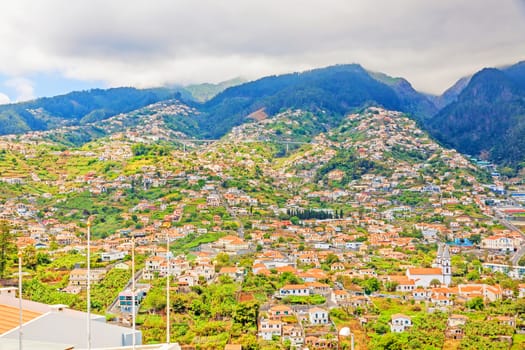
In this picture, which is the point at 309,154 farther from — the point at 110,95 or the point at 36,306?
the point at 110,95

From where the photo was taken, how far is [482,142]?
8531 cm

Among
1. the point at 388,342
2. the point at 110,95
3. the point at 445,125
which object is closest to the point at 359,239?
the point at 388,342

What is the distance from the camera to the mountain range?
8531cm

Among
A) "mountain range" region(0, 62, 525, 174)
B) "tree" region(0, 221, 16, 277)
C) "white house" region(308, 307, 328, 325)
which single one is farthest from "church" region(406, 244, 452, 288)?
"mountain range" region(0, 62, 525, 174)

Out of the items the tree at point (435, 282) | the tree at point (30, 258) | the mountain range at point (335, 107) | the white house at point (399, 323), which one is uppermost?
the mountain range at point (335, 107)

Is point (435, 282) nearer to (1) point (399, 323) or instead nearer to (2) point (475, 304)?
(2) point (475, 304)

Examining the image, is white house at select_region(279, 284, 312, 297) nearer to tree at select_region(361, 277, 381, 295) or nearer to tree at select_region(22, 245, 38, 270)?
tree at select_region(361, 277, 381, 295)

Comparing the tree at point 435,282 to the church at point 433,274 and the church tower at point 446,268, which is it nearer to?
the church at point 433,274

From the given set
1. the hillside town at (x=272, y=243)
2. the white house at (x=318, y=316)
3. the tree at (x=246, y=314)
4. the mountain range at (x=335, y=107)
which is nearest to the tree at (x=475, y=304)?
the hillside town at (x=272, y=243)

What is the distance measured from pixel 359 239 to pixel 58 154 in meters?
30.2

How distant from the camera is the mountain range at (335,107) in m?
85.3

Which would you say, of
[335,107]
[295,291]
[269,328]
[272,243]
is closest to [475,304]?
[295,291]

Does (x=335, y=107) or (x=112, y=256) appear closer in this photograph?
(x=112, y=256)

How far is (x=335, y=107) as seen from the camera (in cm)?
9175
